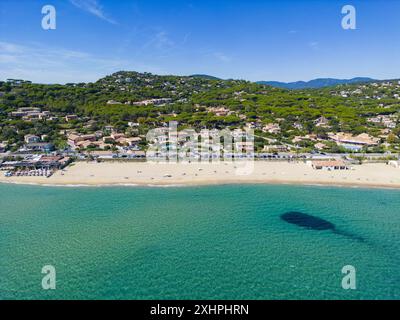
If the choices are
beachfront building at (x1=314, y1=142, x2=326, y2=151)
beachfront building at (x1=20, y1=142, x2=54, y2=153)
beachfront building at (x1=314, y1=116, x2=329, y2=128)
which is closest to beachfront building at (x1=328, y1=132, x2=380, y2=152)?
beachfront building at (x1=314, y1=142, x2=326, y2=151)

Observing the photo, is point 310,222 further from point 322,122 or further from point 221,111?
point 221,111

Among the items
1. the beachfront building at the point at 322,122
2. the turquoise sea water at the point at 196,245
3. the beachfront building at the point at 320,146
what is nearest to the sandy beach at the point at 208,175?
the turquoise sea water at the point at 196,245

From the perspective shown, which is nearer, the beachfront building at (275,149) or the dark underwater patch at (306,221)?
the dark underwater patch at (306,221)

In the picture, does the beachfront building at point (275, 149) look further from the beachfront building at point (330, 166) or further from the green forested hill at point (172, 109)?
the beachfront building at point (330, 166)

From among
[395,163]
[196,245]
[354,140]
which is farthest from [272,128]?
[196,245]

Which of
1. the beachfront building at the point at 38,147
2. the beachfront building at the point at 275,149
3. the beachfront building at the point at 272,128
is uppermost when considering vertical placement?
the beachfront building at the point at 272,128

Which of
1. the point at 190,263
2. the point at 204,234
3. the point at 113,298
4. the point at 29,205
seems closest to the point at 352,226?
the point at 204,234
